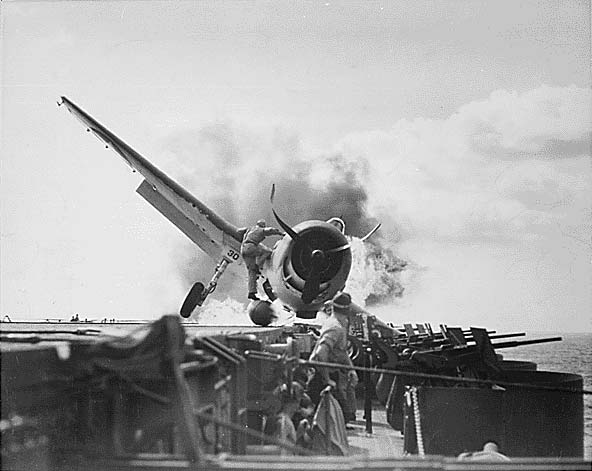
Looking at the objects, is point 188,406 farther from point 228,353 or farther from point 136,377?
point 228,353

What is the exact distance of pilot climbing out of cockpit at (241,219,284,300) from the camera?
12469mm

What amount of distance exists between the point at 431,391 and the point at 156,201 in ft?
32.9

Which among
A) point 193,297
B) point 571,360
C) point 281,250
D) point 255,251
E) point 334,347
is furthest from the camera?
point 571,360

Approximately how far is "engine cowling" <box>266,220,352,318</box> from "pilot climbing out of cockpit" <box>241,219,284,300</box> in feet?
2.72

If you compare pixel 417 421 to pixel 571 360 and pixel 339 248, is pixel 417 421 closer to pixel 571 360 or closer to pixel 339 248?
pixel 339 248

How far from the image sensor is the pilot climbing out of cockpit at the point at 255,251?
1247 cm

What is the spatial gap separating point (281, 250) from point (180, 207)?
185 inches

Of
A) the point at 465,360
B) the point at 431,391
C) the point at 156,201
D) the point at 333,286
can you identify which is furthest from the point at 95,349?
the point at 156,201

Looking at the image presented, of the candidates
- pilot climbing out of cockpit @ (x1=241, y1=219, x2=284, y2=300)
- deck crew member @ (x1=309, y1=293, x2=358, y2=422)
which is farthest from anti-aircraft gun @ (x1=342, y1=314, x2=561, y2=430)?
pilot climbing out of cockpit @ (x1=241, y1=219, x2=284, y2=300)

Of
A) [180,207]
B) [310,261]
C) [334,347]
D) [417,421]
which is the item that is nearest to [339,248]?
A: [310,261]

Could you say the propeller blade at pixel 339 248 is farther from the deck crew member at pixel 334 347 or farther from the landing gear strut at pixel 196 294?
the landing gear strut at pixel 196 294

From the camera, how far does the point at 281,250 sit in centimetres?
1164

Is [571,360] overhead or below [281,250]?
overhead

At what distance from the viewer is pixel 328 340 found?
7.88 metres
